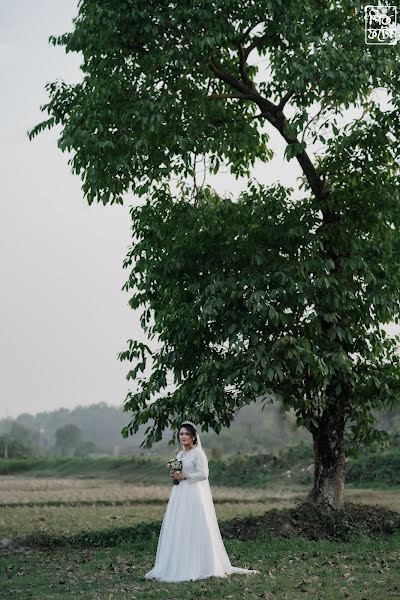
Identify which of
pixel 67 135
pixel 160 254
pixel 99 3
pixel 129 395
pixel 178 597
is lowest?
pixel 178 597

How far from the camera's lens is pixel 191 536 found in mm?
11641

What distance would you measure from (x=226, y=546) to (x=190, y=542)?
2930mm

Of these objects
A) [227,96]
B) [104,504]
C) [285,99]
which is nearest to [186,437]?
[285,99]

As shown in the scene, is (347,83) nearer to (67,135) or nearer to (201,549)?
(67,135)

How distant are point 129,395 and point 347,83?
21.7 feet

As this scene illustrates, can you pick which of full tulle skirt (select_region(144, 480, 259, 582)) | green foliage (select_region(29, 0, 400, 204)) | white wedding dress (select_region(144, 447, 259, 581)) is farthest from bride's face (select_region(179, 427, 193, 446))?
green foliage (select_region(29, 0, 400, 204))

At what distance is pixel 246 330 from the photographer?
48.1ft

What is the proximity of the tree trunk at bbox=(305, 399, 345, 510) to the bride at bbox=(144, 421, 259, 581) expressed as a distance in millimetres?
4904

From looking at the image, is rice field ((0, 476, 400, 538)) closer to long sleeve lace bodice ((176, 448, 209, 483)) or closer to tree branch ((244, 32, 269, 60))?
long sleeve lace bodice ((176, 448, 209, 483))

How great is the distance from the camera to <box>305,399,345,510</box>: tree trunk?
16578mm

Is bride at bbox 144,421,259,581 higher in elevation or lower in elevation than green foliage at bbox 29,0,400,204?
lower

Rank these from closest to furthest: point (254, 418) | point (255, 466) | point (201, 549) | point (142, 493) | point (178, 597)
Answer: point (178, 597) → point (201, 549) → point (142, 493) → point (255, 466) → point (254, 418)

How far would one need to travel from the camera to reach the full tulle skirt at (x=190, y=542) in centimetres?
1159

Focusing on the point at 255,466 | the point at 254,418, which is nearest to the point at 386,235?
the point at 255,466
